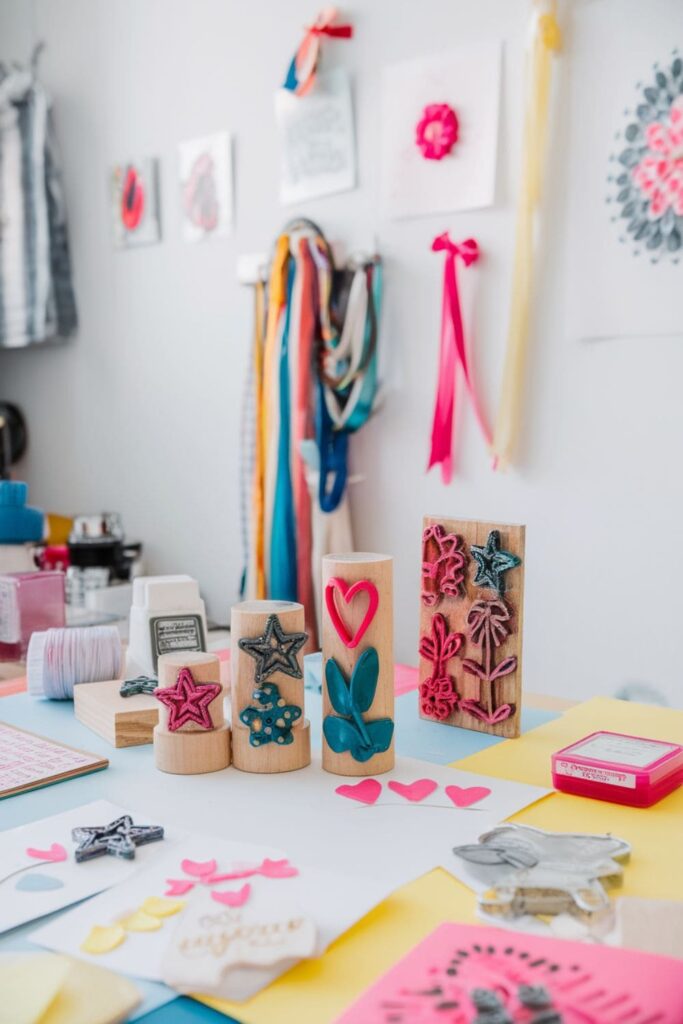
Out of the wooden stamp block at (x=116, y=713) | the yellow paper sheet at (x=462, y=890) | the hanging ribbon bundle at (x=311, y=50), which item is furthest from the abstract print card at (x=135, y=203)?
the yellow paper sheet at (x=462, y=890)

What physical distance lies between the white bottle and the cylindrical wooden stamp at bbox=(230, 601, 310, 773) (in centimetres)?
27

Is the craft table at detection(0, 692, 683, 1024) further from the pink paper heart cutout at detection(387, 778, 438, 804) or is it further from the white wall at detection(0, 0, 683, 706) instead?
the white wall at detection(0, 0, 683, 706)

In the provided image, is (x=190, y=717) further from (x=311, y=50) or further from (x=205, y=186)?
(x=205, y=186)

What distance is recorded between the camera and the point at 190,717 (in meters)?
1.03

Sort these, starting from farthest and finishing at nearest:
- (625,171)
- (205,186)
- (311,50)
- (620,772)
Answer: (205,186) → (311,50) → (625,171) → (620,772)

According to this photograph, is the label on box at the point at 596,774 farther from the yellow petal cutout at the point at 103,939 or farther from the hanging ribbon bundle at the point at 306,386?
the hanging ribbon bundle at the point at 306,386

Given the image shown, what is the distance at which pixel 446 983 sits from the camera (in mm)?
634

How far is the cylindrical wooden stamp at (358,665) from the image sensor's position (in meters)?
1.01

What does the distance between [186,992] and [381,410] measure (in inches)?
69.3

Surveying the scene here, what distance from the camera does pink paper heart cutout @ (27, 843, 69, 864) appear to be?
83 cm

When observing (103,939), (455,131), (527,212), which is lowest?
(103,939)

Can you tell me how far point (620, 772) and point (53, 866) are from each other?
520mm

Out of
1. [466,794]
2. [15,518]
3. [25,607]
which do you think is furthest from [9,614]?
[466,794]

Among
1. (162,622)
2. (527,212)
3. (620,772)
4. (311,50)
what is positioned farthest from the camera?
(311,50)
